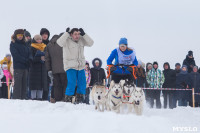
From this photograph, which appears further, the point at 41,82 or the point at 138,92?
the point at 41,82

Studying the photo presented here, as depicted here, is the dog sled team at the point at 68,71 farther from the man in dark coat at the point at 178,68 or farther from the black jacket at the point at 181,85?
the man in dark coat at the point at 178,68

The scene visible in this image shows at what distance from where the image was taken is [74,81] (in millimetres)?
6359

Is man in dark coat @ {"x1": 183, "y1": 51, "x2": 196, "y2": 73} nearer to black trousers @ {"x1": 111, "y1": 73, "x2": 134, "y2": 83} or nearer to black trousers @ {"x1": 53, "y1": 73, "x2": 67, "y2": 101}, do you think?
black trousers @ {"x1": 111, "y1": 73, "x2": 134, "y2": 83}

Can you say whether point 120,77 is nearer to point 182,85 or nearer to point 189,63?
point 182,85

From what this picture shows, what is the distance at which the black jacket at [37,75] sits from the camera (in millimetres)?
7395

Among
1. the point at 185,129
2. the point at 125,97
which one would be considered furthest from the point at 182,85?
the point at 185,129

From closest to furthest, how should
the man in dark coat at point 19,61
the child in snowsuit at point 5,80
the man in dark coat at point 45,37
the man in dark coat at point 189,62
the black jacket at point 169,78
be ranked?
the man in dark coat at point 19,61, the man in dark coat at point 45,37, the child in snowsuit at point 5,80, the black jacket at point 169,78, the man in dark coat at point 189,62

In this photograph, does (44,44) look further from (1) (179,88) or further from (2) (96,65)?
(1) (179,88)

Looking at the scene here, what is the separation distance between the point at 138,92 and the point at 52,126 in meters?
2.28

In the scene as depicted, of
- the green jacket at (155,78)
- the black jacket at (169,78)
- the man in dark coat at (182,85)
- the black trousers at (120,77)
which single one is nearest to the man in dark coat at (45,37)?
the black trousers at (120,77)

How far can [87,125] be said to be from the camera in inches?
164

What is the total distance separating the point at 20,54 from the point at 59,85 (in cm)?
113

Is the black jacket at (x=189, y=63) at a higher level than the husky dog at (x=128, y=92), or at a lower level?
higher

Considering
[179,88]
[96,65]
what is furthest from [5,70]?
[179,88]
